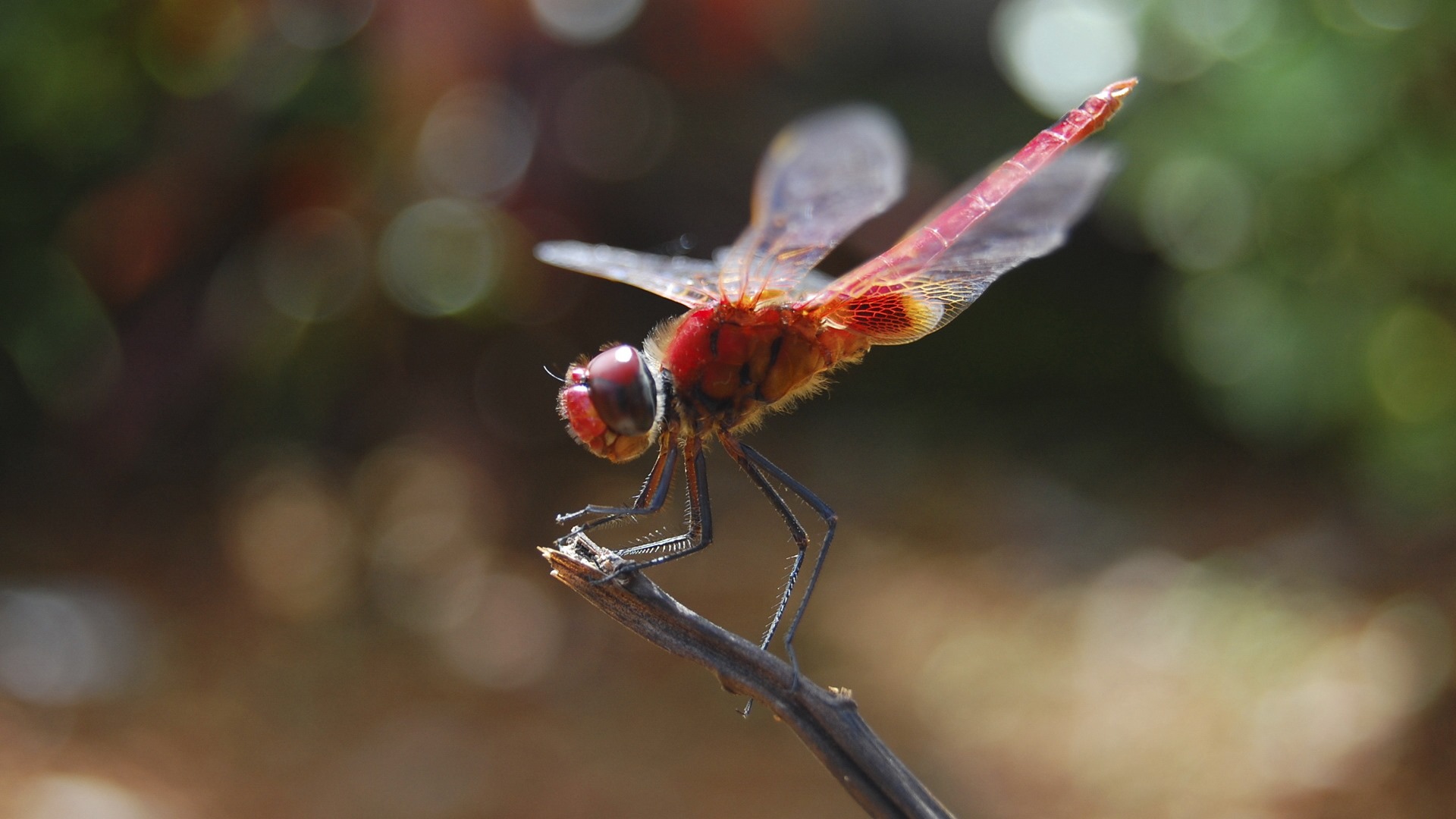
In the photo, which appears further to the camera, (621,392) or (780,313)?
(780,313)

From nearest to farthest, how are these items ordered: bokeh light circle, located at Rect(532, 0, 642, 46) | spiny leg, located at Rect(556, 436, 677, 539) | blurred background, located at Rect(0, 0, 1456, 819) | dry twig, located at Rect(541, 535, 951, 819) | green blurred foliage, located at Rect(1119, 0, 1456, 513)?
A: 1. dry twig, located at Rect(541, 535, 951, 819)
2. spiny leg, located at Rect(556, 436, 677, 539)
3. green blurred foliage, located at Rect(1119, 0, 1456, 513)
4. blurred background, located at Rect(0, 0, 1456, 819)
5. bokeh light circle, located at Rect(532, 0, 642, 46)

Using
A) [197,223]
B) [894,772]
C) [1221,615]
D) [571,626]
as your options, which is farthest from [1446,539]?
[197,223]

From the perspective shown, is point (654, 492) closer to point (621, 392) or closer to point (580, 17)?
point (621, 392)

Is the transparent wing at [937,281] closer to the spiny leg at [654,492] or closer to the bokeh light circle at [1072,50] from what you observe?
the spiny leg at [654,492]

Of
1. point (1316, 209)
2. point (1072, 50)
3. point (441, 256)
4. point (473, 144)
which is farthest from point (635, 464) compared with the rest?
point (1316, 209)

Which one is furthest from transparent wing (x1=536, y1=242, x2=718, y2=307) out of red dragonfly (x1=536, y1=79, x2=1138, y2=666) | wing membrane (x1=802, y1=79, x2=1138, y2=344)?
wing membrane (x1=802, y1=79, x2=1138, y2=344)

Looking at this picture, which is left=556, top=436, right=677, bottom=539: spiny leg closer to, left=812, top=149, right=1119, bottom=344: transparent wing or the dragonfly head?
the dragonfly head
